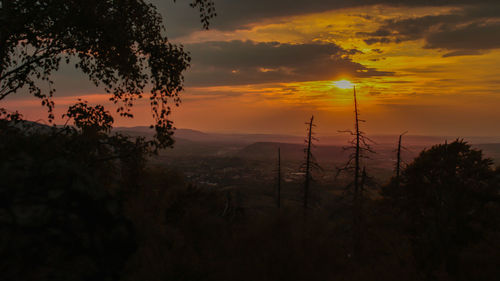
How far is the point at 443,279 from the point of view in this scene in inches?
365

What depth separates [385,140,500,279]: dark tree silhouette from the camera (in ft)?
35.0

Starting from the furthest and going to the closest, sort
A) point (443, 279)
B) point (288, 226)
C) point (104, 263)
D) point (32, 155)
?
point (288, 226)
point (443, 279)
point (32, 155)
point (104, 263)

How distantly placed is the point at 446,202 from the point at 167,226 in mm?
10928

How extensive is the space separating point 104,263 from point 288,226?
713 centimetres

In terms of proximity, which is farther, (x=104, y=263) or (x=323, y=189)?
(x=323, y=189)

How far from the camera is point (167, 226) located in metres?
12.2

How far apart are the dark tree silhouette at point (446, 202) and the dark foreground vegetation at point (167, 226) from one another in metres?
0.06

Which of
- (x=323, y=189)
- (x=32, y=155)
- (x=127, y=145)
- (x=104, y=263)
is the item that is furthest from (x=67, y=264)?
(x=323, y=189)

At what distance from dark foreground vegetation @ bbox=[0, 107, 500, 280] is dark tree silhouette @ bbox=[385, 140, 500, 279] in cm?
6

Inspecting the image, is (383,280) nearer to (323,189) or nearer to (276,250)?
(276,250)

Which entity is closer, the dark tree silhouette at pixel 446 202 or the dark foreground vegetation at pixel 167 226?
the dark foreground vegetation at pixel 167 226

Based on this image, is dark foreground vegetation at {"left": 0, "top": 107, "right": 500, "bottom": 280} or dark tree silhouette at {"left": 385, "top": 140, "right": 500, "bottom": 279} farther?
A: dark tree silhouette at {"left": 385, "top": 140, "right": 500, "bottom": 279}

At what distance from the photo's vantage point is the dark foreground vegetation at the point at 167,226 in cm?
552

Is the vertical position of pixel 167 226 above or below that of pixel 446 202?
below
